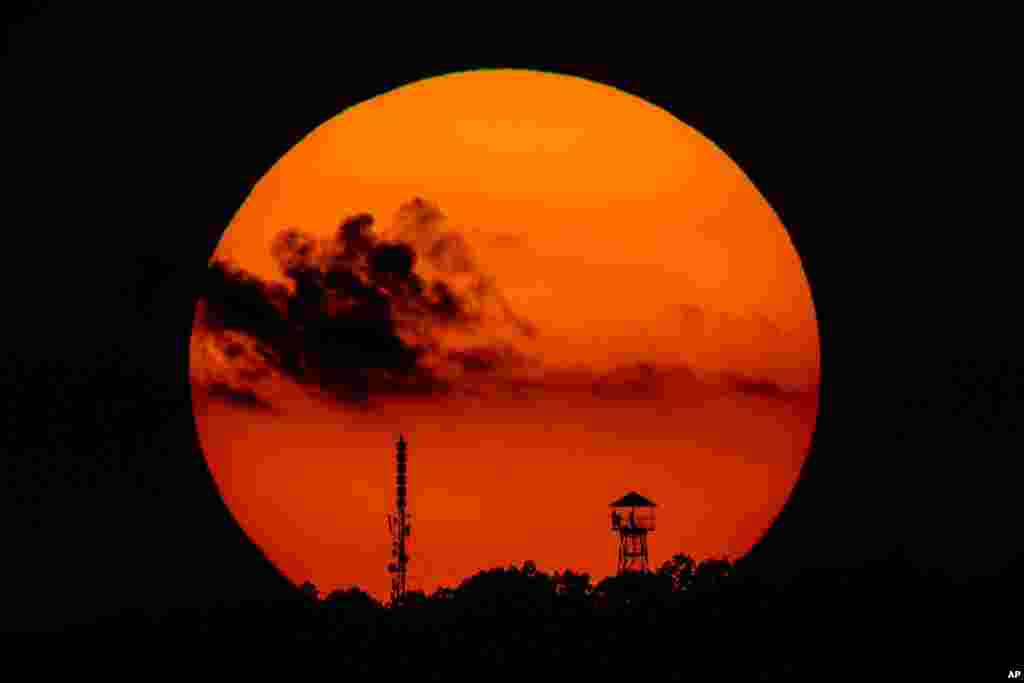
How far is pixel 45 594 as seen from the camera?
40062 millimetres

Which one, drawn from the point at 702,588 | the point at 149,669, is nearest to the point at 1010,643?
the point at 702,588

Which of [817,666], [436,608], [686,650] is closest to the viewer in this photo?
[817,666]

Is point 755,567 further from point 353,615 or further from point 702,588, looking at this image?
point 353,615

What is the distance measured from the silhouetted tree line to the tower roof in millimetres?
2192

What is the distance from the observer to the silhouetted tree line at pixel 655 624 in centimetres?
3894

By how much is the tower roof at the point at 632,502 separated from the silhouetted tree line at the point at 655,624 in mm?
2192

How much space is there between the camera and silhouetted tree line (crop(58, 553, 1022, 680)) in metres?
38.9

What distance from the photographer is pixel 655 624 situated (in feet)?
135

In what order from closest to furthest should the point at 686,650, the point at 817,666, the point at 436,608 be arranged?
the point at 817,666, the point at 686,650, the point at 436,608

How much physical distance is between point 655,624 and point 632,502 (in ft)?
10.2

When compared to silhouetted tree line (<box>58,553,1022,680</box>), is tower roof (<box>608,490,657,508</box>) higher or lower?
higher

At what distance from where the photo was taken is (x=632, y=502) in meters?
43.2

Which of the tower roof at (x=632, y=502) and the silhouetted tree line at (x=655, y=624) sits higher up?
the tower roof at (x=632, y=502)

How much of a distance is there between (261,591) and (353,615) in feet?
6.93
